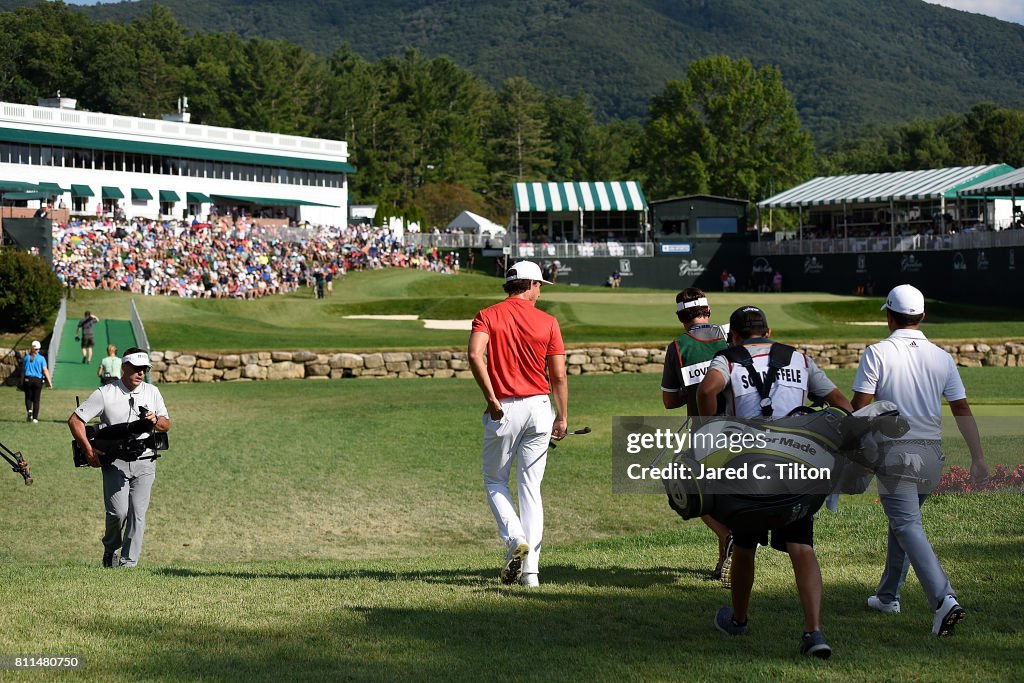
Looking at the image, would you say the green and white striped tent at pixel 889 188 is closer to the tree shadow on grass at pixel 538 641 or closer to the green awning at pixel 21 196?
the green awning at pixel 21 196

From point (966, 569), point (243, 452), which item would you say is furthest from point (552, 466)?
point (966, 569)

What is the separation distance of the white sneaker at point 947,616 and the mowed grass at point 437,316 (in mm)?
23854

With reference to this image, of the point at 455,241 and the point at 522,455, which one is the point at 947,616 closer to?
the point at 522,455

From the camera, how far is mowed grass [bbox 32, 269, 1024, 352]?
114 ft

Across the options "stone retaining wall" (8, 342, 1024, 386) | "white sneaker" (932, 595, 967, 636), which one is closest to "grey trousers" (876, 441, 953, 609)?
"white sneaker" (932, 595, 967, 636)

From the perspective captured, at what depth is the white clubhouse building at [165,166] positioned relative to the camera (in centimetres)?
7869

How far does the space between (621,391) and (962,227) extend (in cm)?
3991

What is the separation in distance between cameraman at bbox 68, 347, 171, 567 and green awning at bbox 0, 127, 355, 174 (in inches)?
2872

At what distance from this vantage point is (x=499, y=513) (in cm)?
859

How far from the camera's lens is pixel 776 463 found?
→ 645cm

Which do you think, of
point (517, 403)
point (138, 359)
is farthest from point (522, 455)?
point (138, 359)

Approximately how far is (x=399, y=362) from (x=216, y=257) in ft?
88.3

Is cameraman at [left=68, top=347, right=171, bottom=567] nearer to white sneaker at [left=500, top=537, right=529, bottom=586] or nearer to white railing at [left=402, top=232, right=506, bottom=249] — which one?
white sneaker at [left=500, top=537, right=529, bottom=586]

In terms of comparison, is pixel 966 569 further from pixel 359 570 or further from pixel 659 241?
pixel 659 241
